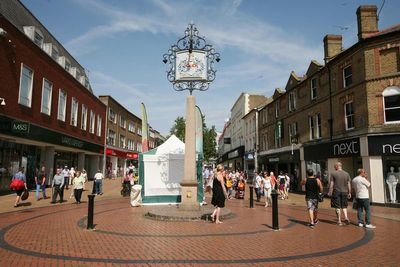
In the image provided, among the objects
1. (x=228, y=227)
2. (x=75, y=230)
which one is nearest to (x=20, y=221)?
(x=75, y=230)

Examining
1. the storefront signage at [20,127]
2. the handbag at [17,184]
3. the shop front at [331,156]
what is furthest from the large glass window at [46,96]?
the shop front at [331,156]

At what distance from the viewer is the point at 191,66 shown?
534 inches

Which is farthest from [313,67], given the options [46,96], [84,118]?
[84,118]

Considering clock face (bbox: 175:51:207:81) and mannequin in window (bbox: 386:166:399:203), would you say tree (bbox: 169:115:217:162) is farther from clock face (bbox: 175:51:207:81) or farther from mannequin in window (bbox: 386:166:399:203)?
clock face (bbox: 175:51:207:81)

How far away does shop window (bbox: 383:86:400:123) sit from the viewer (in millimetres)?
17344

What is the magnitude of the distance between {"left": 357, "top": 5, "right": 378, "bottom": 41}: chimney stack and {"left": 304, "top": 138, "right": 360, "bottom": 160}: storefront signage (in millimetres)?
6026

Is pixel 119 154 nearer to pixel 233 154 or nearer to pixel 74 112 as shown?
pixel 233 154

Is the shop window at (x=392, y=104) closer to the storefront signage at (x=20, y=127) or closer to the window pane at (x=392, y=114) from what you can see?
the window pane at (x=392, y=114)

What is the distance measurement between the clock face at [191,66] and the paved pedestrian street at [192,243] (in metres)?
5.73

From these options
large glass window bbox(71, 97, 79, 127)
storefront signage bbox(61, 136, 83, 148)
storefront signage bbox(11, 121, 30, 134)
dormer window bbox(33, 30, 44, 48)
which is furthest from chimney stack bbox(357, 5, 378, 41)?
large glass window bbox(71, 97, 79, 127)

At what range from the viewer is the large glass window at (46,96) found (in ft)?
76.4

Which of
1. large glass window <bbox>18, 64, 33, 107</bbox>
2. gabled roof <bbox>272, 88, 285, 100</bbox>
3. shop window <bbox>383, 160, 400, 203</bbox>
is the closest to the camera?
shop window <bbox>383, 160, 400, 203</bbox>

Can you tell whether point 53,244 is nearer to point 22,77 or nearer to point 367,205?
point 367,205

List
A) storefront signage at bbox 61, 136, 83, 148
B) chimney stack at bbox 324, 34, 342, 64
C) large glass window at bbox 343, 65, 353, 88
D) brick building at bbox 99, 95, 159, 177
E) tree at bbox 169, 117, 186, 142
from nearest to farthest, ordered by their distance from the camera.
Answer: large glass window at bbox 343, 65, 353, 88 < chimney stack at bbox 324, 34, 342, 64 < storefront signage at bbox 61, 136, 83, 148 < brick building at bbox 99, 95, 159, 177 < tree at bbox 169, 117, 186, 142
